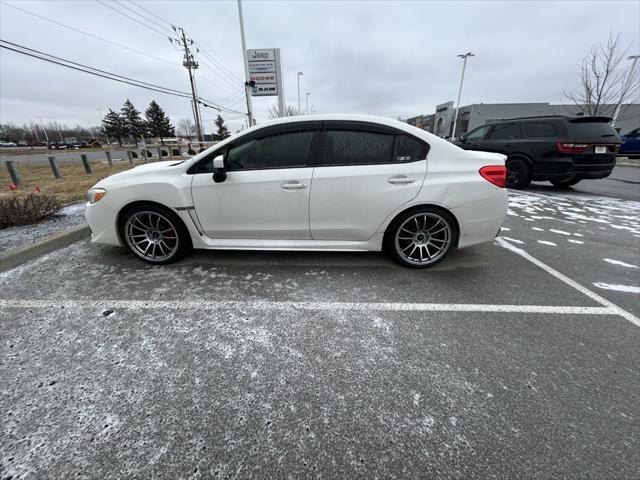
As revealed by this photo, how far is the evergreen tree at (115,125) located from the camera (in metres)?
71.9

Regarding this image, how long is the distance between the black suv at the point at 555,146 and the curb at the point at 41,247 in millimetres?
9442

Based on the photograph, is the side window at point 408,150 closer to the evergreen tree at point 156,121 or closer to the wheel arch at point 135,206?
the wheel arch at point 135,206

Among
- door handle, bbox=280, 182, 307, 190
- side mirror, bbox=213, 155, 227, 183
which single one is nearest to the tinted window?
door handle, bbox=280, 182, 307, 190

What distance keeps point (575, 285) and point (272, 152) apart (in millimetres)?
3512

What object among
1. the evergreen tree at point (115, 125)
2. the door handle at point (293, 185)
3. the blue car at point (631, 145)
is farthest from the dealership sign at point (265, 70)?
the evergreen tree at point (115, 125)

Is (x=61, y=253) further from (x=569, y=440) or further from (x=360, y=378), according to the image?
(x=569, y=440)

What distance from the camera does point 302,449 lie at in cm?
145

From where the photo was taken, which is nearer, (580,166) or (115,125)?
(580,166)

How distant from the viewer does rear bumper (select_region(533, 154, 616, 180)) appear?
6652 millimetres

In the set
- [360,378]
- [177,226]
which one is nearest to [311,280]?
[360,378]

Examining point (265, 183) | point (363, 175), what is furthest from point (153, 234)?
point (363, 175)

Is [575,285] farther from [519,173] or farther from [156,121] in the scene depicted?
[156,121]

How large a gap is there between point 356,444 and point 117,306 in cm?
238

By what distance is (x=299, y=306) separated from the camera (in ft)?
8.73
